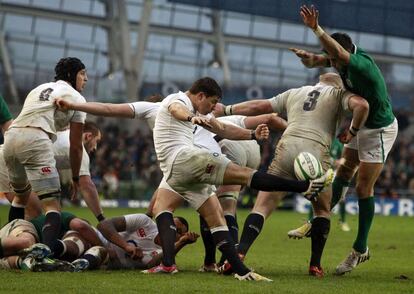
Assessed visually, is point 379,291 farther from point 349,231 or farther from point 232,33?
point 232,33

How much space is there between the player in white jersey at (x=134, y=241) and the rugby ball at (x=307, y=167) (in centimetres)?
169

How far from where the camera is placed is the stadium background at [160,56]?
124 ft

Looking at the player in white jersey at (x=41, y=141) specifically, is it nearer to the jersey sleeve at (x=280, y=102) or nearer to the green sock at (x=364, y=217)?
the jersey sleeve at (x=280, y=102)

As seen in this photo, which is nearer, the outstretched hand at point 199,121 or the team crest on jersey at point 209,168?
the outstretched hand at point 199,121

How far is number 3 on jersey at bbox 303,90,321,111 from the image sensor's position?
36.8 ft

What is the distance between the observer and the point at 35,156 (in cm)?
1151

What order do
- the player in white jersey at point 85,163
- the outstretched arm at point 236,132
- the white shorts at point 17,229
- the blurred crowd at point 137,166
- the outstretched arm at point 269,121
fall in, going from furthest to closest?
the blurred crowd at point 137,166 < the player in white jersey at point 85,163 < the outstretched arm at point 269,121 < the white shorts at point 17,229 < the outstretched arm at point 236,132

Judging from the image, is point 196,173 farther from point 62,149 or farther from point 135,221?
point 62,149

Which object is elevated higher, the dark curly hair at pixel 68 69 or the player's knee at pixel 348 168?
the dark curly hair at pixel 68 69

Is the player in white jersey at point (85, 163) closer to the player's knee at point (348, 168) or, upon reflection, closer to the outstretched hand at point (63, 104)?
the outstretched hand at point (63, 104)

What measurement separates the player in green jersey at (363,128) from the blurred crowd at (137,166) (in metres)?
21.1

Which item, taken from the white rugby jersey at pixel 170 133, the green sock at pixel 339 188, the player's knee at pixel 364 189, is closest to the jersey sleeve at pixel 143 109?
the white rugby jersey at pixel 170 133

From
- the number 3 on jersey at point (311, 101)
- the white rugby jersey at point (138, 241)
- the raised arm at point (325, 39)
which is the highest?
the raised arm at point (325, 39)

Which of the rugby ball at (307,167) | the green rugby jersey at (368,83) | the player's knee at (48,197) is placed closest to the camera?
the rugby ball at (307,167)
